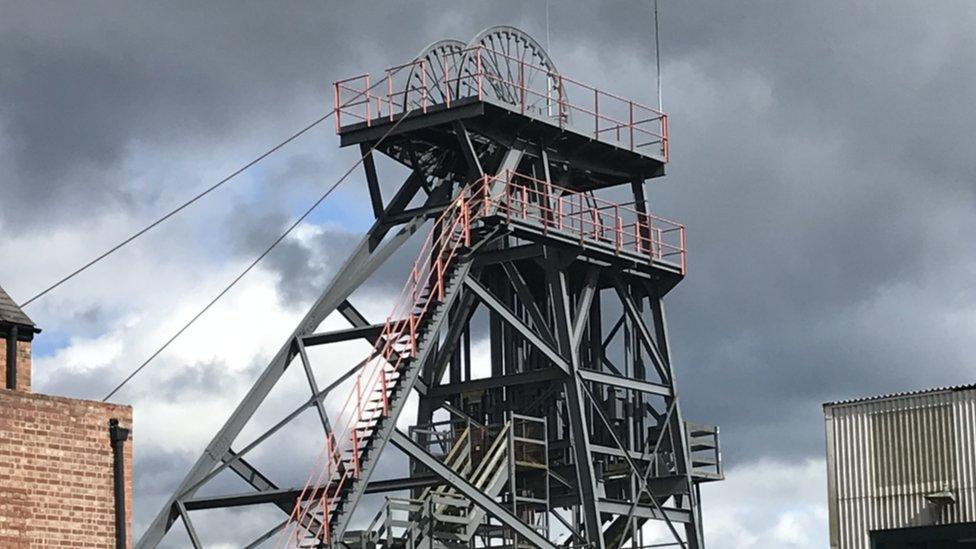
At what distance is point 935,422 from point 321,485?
12393 millimetres

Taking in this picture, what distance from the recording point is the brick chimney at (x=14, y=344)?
35500 millimetres

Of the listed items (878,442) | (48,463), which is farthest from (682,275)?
(48,463)

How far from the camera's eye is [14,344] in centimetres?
3562

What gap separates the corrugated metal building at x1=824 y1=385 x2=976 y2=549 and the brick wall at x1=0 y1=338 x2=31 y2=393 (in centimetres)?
1621

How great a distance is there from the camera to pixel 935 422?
131 ft

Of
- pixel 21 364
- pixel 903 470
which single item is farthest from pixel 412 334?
pixel 903 470

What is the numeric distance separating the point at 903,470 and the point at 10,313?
703 inches

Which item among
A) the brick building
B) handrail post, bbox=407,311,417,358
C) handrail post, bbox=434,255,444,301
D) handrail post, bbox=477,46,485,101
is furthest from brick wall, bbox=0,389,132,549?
handrail post, bbox=477,46,485,101

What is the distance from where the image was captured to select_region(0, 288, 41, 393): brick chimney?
1398 inches

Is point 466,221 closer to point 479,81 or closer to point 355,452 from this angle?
point 479,81

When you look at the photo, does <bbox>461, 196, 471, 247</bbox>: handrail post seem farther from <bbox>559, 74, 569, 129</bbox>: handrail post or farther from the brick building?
the brick building

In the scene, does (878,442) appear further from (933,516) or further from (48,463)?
(48,463)

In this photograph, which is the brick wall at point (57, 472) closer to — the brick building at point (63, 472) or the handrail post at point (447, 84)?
the brick building at point (63, 472)

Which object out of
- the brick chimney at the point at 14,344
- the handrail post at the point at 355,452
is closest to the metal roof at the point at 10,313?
the brick chimney at the point at 14,344
